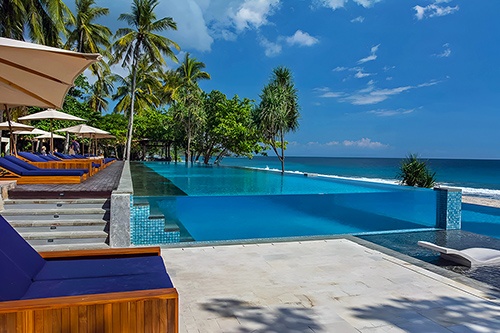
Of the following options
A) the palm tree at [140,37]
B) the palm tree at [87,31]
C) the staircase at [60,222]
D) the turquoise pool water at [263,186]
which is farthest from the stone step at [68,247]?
the palm tree at [87,31]

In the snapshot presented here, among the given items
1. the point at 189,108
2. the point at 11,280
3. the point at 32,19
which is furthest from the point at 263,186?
the point at 189,108

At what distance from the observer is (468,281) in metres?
3.29

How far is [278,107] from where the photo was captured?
18156 mm

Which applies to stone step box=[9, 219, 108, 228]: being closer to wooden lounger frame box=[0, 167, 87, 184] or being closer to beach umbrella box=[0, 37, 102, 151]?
beach umbrella box=[0, 37, 102, 151]

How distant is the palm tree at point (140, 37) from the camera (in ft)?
64.0

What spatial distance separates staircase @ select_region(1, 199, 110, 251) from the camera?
4512 mm

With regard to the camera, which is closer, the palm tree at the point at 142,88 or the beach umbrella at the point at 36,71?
the beach umbrella at the point at 36,71

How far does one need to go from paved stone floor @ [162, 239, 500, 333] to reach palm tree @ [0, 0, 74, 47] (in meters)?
15.4

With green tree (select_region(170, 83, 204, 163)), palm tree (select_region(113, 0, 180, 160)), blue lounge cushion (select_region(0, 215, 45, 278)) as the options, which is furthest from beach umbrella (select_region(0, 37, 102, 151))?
green tree (select_region(170, 83, 204, 163))

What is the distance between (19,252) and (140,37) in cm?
2014

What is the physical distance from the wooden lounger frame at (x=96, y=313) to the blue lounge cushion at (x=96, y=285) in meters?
0.24

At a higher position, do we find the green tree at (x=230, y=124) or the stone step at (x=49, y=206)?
the green tree at (x=230, y=124)

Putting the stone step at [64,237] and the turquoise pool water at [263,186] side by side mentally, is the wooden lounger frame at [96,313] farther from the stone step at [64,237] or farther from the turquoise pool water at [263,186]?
the turquoise pool water at [263,186]

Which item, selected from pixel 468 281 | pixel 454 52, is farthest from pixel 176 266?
pixel 454 52
